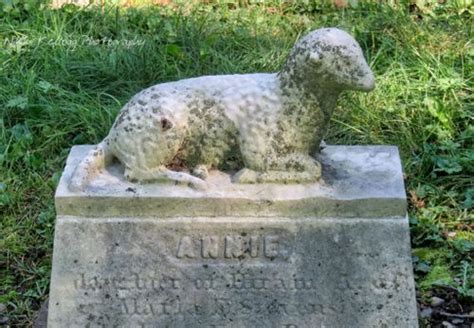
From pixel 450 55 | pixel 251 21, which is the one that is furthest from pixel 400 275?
pixel 251 21

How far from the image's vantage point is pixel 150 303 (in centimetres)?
361

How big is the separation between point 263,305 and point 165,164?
60cm

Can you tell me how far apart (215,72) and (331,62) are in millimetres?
2416

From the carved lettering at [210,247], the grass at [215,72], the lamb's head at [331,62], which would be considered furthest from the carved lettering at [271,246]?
the grass at [215,72]

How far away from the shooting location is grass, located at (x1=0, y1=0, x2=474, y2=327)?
4.91 metres

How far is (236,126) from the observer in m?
3.53

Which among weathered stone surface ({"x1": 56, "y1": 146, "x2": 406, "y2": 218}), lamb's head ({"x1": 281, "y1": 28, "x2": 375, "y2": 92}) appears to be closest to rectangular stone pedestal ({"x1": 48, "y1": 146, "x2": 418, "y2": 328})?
weathered stone surface ({"x1": 56, "y1": 146, "x2": 406, "y2": 218})

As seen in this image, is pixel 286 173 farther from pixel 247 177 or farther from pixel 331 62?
pixel 331 62

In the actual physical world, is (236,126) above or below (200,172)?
above

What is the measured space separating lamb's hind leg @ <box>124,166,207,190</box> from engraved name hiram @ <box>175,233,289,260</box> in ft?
0.64

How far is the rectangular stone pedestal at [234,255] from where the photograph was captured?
350 cm

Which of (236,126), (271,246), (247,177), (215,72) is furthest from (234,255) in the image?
(215,72)

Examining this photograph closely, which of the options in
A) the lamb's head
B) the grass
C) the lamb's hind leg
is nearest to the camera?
the lamb's head

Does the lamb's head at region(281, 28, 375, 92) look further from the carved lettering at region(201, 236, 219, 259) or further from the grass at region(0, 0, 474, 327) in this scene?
the grass at region(0, 0, 474, 327)
